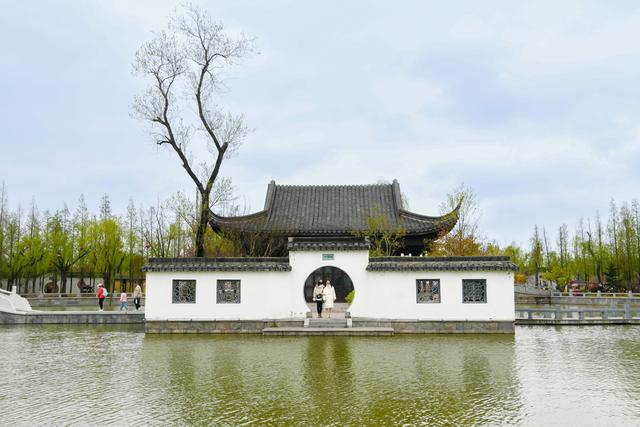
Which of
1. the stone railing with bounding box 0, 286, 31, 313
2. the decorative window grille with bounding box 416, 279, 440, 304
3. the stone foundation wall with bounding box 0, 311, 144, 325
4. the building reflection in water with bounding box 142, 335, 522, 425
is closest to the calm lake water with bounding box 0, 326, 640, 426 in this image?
the building reflection in water with bounding box 142, 335, 522, 425

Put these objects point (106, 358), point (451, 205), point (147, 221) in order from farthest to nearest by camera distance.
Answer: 1. point (147, 221)
2. point (451, 205)
3. point (106, 358)

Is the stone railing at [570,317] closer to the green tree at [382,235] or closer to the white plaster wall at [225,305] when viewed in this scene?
the green tree at [382,235]

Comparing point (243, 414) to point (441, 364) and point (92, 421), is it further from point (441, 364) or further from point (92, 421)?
point (441, 364)

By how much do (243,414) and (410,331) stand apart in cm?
1057

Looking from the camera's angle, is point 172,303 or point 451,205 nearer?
point 172,303

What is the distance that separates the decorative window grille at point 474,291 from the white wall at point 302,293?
12cm

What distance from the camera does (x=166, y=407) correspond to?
7.41 meters

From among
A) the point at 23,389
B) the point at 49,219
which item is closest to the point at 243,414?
the point at 23,389

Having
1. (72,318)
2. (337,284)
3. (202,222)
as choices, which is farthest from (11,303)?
(337,284)

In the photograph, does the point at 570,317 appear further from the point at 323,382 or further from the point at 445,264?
the point at 323,382

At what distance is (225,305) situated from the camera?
1753 centimetres

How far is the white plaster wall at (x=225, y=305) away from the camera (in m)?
17.5

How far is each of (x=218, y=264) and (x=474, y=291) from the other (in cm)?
804

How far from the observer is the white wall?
56.6ft
